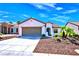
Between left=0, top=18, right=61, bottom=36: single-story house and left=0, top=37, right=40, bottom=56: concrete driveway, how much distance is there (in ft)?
1.03

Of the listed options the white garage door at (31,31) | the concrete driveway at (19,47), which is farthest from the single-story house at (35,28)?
the concrete driveway at (19,47)

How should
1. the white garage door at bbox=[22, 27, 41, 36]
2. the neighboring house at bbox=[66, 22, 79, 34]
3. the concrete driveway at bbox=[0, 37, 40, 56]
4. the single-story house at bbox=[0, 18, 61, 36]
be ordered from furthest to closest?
the white garage door at bbox=[22, 27, 41, 36] < the single-story house at bbox=[0, 18, 61, 36] < the neighboring house at bbox=[66, 22, 79, 34] < the concrete driveway at bbox=[0, 37, 40, 56]

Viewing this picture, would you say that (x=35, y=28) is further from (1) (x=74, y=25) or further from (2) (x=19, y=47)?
(1) (x=74, y=25)

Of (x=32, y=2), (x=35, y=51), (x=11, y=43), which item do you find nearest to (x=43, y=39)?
(x=35, y=51)

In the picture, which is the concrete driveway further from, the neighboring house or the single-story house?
the neighboring house

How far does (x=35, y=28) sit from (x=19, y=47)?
1.07 meters

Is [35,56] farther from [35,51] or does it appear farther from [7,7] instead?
[7,7]

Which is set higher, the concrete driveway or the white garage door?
the white garage door

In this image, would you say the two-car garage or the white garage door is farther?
the white garage door

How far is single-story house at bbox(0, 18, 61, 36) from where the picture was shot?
7.65 meters

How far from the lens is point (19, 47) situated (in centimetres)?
784

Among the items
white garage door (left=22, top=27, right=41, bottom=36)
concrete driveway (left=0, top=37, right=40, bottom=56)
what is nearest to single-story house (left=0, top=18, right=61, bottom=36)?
white garage door (left=22, top=27, right=41, bottom=36)

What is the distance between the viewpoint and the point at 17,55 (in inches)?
267

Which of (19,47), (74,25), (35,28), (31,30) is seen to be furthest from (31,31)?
(74,25)
